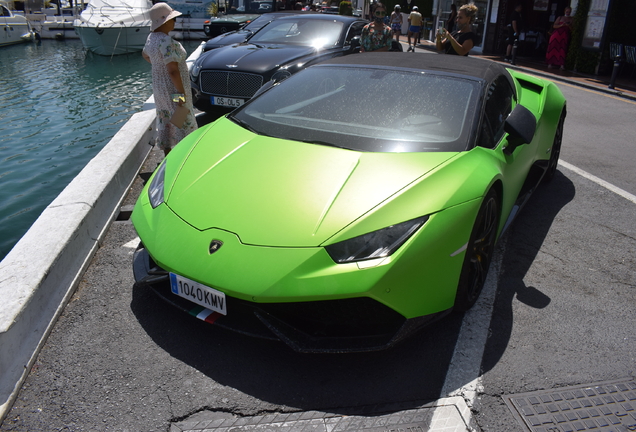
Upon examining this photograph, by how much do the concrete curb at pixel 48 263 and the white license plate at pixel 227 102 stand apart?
2607 mm

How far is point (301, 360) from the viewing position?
274 cm

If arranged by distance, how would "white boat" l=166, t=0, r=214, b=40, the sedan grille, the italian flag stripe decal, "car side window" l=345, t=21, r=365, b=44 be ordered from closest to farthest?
the italian flag stripe decal → the sedan grille → "car side window" l=345, t=21, r=365, b=44 → "white boat" l=166, t=0, r=214, b=40

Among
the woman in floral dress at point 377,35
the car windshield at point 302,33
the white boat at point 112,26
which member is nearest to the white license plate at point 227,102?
the car windshield at point 302,33

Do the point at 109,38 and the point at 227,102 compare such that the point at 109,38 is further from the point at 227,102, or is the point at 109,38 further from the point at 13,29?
the point at 227,102

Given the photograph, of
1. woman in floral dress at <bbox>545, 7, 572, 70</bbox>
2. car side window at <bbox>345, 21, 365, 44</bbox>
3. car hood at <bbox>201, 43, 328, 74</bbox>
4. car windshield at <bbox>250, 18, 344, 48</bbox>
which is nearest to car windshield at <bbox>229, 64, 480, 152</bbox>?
car hood at <bbox>201, 43, 328, 74</bbox>

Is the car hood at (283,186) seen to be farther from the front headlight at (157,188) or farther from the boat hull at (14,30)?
the boat hull at (14,30)

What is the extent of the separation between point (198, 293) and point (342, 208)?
0.83 m

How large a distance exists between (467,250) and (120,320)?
6.49ft

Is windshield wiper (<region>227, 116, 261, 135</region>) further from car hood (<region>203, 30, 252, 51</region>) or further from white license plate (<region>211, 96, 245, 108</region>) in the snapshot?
car hood (<region>203, 30, 252, 51</region>)

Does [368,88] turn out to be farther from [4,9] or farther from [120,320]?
[4,9]

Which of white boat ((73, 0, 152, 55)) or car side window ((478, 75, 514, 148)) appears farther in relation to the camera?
white boat ((73, 0, 152, 55))

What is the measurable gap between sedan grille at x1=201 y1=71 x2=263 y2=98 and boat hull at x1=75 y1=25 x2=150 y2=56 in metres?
17.9

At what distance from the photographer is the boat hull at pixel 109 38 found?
2264 centimetres

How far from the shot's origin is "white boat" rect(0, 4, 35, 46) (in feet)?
86.5
